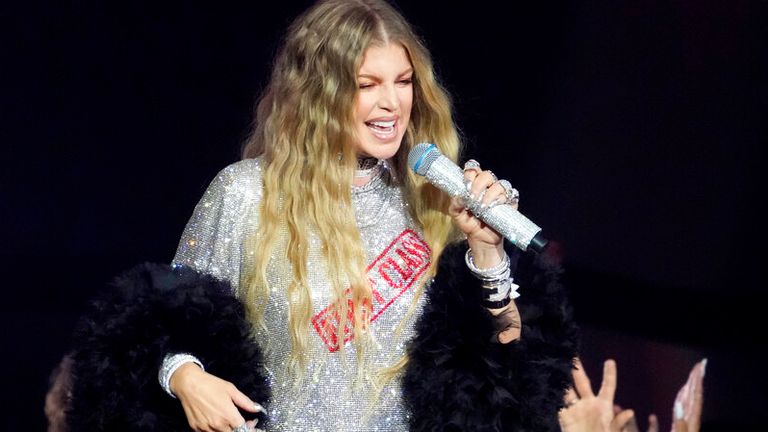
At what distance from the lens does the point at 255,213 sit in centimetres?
196

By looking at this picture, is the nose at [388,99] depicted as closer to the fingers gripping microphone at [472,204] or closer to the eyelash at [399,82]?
the eyelash at [399,82]

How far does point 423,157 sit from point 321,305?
34cm

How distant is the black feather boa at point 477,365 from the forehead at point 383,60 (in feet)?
1.12

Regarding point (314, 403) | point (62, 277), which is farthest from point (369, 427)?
point (62, 277)

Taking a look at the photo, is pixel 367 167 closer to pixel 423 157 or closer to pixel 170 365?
pixel 423 157

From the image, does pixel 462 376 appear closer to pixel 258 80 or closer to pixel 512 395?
pixel 512 395

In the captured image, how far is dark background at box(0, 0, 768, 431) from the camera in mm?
2666

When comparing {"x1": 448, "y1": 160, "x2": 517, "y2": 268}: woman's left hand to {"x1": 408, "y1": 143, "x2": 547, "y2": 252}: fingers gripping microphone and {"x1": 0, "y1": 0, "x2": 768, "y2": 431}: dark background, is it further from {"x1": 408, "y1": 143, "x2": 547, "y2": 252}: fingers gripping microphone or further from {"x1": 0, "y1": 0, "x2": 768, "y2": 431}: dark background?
{"x1": 0, "y1": 0, "x2": 768, "y2": 431}: dark background

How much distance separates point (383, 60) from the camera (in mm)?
1949

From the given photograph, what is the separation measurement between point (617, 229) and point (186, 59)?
1.23m

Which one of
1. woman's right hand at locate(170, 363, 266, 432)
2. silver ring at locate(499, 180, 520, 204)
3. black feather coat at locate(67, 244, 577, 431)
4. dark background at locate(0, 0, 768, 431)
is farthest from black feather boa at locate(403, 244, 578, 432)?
dark background at locate(0, 0, 768, 431)

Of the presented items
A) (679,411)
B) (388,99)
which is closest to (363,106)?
(388,99)

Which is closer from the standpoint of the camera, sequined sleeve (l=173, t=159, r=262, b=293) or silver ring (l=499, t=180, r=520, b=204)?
silver ring (l=499, t=180, r=520, b=204)

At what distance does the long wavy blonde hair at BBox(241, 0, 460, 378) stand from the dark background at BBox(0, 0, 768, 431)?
2.38 ft
